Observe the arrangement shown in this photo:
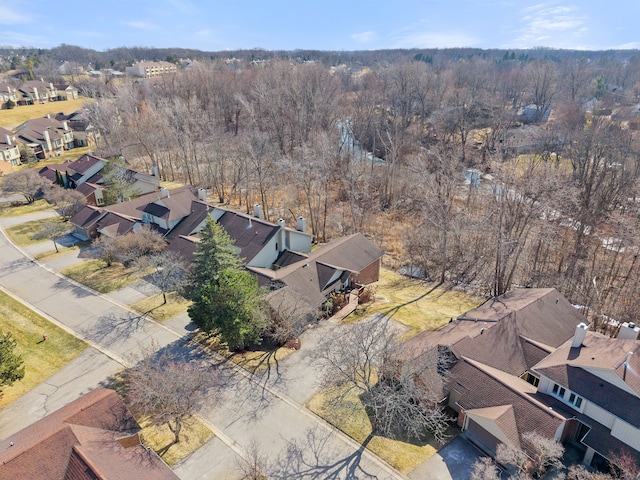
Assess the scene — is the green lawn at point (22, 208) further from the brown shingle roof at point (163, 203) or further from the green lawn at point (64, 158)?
the green lawn at point (64, 158)

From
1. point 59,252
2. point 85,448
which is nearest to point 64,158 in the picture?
point 59,252

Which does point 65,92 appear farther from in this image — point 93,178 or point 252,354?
point 252,354

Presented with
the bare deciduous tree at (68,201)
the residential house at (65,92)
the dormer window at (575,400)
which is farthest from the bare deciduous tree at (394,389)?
the residential house at (65,92)

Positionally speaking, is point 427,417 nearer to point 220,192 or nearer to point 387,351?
point 387,351

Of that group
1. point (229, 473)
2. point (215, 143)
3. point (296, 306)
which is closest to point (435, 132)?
point (215, 143)

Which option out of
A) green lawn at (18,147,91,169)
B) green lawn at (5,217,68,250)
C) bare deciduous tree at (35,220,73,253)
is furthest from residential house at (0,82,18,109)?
bare deciduous tree at (35,220,73,253)
